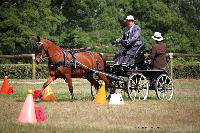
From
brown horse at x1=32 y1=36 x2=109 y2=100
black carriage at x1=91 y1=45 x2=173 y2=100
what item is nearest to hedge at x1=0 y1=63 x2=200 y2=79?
black carriage at x1=91 y1=45 x2=173 y2=100

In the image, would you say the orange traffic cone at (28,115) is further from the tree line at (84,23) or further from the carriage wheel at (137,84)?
the tree line at (84,23)

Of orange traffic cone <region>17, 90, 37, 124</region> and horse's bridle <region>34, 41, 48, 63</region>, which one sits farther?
horse's bridle <region>34, 41, 48, 63</region>

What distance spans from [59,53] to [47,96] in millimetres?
1293

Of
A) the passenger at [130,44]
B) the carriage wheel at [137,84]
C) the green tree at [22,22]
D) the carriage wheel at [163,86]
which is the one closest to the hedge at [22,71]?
the green tree at [22,22]

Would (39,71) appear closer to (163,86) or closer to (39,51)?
(163,86)

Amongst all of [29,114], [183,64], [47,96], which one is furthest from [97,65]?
[183,64]

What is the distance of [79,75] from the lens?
16.3 m

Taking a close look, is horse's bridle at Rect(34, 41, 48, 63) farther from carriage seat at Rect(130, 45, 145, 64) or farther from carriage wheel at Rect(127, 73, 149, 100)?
carriage seat at Rect(130, 45, 145, 64)

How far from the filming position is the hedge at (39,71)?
104ft

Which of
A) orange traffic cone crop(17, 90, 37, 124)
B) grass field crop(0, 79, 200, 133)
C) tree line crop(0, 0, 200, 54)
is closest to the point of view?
grass field crop(0, 79, 200, 133)

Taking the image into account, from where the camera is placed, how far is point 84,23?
4841 centimetres

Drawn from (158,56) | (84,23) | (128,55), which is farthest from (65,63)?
(84,23)

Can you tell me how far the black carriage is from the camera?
52.6ft

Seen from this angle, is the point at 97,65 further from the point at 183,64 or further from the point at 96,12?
the point at 96,12
